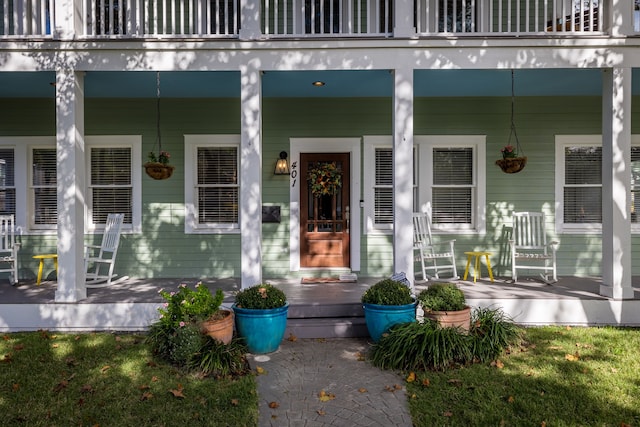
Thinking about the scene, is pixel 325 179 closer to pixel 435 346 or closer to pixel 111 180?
pixel 111 180

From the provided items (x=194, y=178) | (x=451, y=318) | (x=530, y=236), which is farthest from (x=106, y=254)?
(x=530, y=236)

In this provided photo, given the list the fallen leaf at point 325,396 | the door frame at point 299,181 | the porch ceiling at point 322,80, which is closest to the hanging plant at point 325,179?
the door frame at point 299,181

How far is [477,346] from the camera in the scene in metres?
3.87

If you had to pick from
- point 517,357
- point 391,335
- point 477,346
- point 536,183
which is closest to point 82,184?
point 391,335

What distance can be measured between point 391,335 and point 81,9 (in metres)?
4.80

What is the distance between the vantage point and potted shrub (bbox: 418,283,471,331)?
13.4ft

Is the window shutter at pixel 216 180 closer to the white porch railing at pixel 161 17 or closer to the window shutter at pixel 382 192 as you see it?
the white porch railing at pixel 161 17

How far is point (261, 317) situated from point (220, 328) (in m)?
0.37

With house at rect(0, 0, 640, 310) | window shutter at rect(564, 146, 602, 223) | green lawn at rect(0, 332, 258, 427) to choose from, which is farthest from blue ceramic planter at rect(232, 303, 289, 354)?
window shutter at rect(564, 146, 602, 223)

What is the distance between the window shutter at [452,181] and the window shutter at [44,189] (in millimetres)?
5665

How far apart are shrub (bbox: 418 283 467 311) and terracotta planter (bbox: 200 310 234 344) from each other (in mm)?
1800

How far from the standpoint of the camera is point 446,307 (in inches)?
164

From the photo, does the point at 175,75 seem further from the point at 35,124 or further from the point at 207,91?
the point at 35,124

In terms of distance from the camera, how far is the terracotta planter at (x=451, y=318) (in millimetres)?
4082
